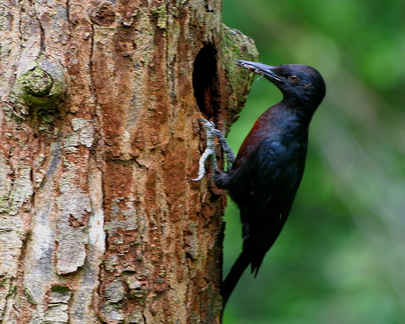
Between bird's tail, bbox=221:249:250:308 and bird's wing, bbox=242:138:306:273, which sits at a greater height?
bird's wing, bbox=242:138:306:273

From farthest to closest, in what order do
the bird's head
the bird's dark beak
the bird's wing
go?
the bird's head
the bird's wing
the bird's dark beak

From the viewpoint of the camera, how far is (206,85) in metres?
3.07

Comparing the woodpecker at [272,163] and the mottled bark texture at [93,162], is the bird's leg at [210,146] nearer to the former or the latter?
the mottled bark texture at [93,162]

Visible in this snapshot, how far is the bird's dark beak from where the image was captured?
3194 mm

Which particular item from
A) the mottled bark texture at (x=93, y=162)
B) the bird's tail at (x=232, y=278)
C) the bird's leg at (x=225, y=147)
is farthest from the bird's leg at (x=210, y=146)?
the bird's tail at (x=232, y=278)

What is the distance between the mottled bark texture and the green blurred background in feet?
8.23

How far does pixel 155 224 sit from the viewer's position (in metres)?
2.48

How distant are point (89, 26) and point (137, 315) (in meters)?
1.14

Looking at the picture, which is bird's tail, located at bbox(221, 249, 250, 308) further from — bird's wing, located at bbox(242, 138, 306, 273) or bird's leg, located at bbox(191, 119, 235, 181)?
bird's leg, located at bbox(191, 119, 235, 181)

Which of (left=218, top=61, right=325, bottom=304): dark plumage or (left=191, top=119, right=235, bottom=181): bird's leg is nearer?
(left=191, top=119, right=235, bottom=181): bird's leg

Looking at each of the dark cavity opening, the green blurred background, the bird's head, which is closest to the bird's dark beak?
the bird's head

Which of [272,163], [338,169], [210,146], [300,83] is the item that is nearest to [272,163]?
[272,163]

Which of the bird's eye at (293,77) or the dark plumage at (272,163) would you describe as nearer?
the dark plumage at (272,163)

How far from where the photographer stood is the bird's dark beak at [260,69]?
3.19 m
